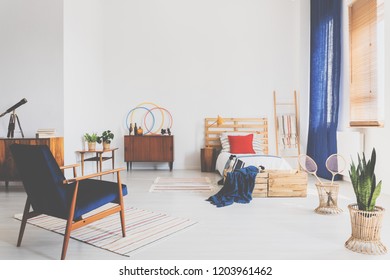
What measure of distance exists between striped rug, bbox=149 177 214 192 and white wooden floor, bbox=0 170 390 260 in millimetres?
567

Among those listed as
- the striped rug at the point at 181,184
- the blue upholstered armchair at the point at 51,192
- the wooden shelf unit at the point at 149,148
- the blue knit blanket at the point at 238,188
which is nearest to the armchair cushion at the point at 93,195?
the blue upholstered armchair at the point at 51,192

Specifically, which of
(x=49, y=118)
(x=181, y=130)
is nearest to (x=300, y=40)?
(x=181, y=130)

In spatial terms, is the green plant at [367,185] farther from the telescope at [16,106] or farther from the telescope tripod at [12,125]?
the telescope tripod at [12,125]

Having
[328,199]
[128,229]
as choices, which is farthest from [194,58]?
[128,229]

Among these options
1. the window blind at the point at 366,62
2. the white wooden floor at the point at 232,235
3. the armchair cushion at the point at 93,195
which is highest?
the window blind at the point at 366,62

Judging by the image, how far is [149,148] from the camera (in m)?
6.32

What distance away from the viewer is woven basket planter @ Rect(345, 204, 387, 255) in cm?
216

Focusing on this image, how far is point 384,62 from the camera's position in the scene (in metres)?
4.11

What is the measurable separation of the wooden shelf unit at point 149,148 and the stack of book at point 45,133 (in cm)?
199

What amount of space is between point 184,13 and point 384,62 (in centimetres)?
419

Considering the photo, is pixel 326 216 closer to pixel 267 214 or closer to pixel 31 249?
pixel 267 214

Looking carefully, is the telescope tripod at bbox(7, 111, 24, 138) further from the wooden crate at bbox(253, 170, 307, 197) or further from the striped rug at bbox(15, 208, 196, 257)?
the wooden crate at bbox(253, 170, 307, 197)

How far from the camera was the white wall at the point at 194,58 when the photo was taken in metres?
6.63

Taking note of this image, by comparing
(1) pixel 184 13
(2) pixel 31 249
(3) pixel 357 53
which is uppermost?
(1) pixel 184 13
